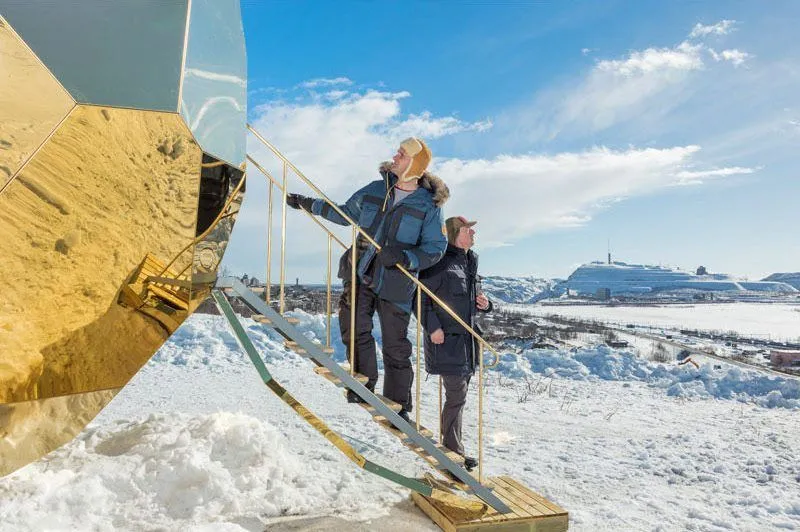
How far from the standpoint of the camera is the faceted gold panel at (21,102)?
2396mm

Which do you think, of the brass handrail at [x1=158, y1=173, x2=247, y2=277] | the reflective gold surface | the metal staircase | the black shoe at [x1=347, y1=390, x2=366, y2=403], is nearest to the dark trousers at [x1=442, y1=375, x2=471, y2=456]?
the metal staircase

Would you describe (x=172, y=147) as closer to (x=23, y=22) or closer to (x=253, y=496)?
(x=23, y=22)

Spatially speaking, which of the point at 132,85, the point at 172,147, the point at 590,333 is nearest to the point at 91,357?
the point at 172,147

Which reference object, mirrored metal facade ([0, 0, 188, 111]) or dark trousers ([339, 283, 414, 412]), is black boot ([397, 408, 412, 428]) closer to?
dark trousers ([339, 283, 414, 412])

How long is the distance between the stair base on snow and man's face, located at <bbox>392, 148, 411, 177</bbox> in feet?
8.10

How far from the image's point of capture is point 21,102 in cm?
242

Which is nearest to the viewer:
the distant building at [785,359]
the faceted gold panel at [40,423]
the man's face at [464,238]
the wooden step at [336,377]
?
the faceted gold panel at [40,423]

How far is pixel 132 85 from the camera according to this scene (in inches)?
102

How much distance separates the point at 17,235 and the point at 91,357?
770 millimetres

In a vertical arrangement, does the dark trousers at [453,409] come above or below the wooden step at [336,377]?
below

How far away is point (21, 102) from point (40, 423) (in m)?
1.73

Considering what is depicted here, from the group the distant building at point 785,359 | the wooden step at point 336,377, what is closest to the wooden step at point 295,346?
the wooden step at point 336,377

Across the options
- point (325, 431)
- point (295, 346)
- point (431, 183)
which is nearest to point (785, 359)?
point (431, 183)

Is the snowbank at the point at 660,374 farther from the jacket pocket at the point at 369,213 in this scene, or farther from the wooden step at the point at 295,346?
the wooden step at the point at 295,346
